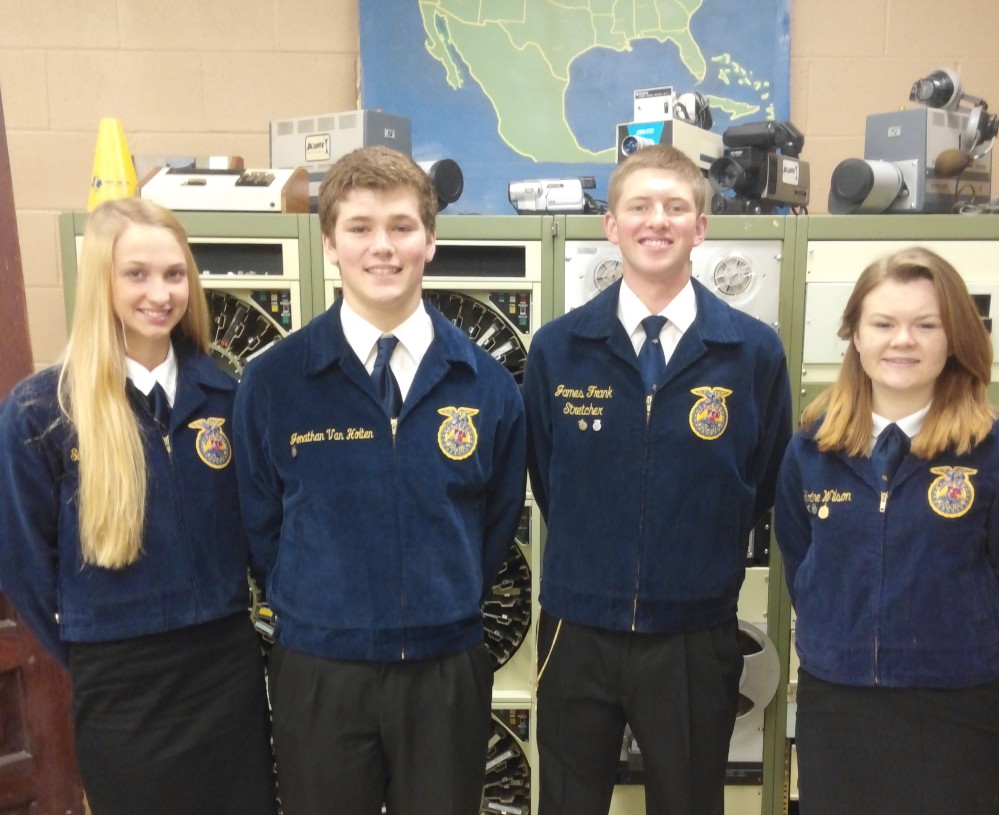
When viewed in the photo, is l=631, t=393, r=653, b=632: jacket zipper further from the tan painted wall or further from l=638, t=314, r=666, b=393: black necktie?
the tan painted wall

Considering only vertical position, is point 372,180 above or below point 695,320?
above

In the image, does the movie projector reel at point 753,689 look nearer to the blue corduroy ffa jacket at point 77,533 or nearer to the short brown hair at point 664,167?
the short brown hair at point 664,167

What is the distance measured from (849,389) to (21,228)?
2524 millimetres

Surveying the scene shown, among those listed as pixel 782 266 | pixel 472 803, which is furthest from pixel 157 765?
pixel 782 266

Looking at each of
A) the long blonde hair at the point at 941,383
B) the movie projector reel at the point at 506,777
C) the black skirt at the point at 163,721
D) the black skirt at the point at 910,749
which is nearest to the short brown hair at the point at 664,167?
the long blonde hair at the point at 941,383

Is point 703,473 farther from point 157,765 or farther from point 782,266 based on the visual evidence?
point 157,765

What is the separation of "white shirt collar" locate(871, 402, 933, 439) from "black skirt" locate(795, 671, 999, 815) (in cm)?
45

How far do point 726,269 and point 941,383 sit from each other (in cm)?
66

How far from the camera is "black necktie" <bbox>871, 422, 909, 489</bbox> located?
1.34 m

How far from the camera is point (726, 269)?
1929 millimetres

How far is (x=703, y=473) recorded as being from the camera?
58.5 inches

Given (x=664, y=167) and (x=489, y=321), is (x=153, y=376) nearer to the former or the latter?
(x=489, y=321)

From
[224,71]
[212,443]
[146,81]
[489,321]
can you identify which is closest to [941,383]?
[489,321]

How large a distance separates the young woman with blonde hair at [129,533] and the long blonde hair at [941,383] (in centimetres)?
116
